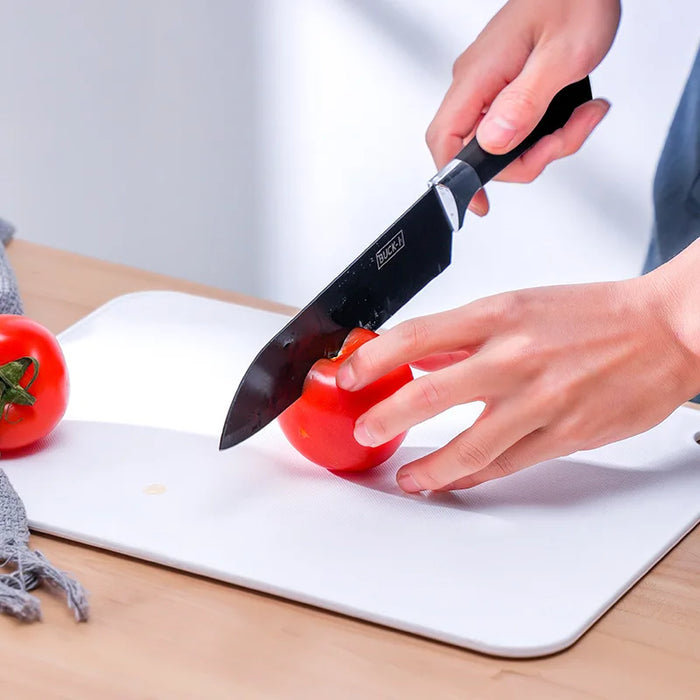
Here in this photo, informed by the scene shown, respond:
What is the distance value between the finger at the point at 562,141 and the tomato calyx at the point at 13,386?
601 millimetres

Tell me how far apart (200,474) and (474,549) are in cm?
26

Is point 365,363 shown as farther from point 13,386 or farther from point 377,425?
point 13,386

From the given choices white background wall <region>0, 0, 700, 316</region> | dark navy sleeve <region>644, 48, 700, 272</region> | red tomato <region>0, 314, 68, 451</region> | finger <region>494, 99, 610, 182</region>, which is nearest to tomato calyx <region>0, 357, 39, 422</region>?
red tomato <region>0, 314, 68, 451</region>

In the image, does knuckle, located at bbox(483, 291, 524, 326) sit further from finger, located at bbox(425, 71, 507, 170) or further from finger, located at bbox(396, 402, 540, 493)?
finger, located at bbox(425, 71, 507, 170)

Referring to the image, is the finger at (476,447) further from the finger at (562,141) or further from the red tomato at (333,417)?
the finger at (562,141)

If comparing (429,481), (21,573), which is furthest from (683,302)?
(21,573)

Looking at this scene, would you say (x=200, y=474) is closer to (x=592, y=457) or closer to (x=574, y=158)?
(x=592, y=457)

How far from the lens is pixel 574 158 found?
259cm

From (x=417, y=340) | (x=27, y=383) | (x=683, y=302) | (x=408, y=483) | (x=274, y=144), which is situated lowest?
(x=274, y=144)

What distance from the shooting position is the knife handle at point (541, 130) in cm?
118

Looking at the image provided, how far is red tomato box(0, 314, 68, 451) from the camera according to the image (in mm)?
976

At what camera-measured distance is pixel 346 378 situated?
3.14ft

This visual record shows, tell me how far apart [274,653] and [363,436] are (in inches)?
9.0

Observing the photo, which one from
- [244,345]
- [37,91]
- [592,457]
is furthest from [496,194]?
[592,457]
